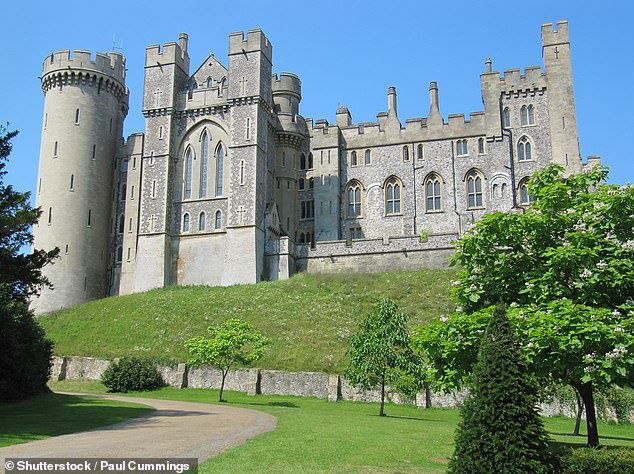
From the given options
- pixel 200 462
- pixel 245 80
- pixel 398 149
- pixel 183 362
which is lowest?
pixel 200 462

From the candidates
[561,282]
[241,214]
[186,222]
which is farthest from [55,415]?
[186,222]

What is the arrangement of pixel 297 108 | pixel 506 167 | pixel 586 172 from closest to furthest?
1. pixel 586 172
2. pixel 506 167
3. pixel 297 108

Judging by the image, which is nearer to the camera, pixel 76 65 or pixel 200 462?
pixel 200 462

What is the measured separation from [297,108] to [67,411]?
44.5 m

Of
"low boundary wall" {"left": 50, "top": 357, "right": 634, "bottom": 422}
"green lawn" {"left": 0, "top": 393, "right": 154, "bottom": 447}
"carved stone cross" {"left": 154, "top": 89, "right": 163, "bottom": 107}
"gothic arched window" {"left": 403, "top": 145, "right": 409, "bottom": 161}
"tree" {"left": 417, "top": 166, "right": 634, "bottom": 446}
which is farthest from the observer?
"gothic arched window" {"left": 403, "top": 145, "right": 409, "bottom": 161}

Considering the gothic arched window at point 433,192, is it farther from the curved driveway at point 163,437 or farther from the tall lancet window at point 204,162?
the curved driveway at point 163,437

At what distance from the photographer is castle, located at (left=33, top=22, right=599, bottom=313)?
5519 centimetres

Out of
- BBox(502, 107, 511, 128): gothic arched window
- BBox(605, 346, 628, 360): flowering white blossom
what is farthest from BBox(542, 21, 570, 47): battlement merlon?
BBox(605, 346, 628, 360): flowering white blossom

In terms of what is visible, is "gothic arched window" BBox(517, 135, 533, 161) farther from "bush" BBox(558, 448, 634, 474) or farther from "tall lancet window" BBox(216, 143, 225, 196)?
"bush" BBox(558, 448, 634, 474)

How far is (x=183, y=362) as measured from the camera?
37312 millimetres

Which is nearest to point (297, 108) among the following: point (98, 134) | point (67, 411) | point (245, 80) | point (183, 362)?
point (245, 80)

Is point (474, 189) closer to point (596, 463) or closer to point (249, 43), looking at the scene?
point (249, 43)

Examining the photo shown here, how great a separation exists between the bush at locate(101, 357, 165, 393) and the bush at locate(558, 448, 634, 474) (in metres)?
26.8

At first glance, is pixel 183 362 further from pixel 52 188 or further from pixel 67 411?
pixel 52 188
